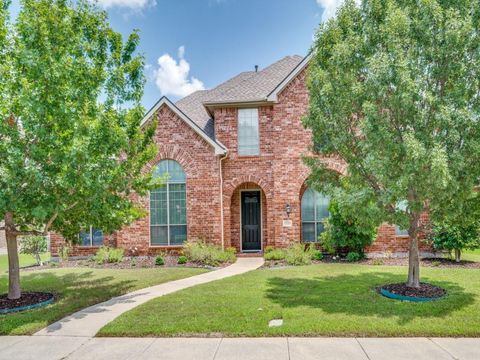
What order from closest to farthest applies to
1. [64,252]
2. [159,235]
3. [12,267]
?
[12,267]
[64,252]
[159,235]

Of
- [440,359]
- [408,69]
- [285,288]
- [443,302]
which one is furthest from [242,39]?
[440,359]

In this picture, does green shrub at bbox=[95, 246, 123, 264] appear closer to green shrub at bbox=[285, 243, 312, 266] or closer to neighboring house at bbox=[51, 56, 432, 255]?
neighboring house at bbox=[51, 56, 432, 255]

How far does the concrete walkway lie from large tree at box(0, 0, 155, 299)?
1.84 meters

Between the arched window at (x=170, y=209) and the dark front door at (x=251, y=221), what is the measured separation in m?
2.70

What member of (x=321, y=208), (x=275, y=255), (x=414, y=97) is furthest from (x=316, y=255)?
(x=414, y=97)

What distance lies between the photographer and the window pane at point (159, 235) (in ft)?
47.7

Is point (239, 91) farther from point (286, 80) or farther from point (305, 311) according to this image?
point (305, 311)

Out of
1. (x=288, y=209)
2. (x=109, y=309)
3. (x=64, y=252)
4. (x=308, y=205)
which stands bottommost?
(x=109, y=309)

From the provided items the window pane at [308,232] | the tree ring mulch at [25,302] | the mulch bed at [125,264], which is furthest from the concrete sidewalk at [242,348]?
the window pane at [308,232]

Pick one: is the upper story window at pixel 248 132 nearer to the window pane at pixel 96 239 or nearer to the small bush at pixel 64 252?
the window pane at pixel 96 239

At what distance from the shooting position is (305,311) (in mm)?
6770

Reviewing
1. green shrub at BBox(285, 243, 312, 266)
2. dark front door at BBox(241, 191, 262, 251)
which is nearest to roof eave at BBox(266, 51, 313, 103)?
dark front door at BBox(241, 191, 262, 251)

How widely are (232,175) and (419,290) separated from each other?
860 centimetres

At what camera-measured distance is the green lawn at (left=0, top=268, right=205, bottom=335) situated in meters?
6.60
